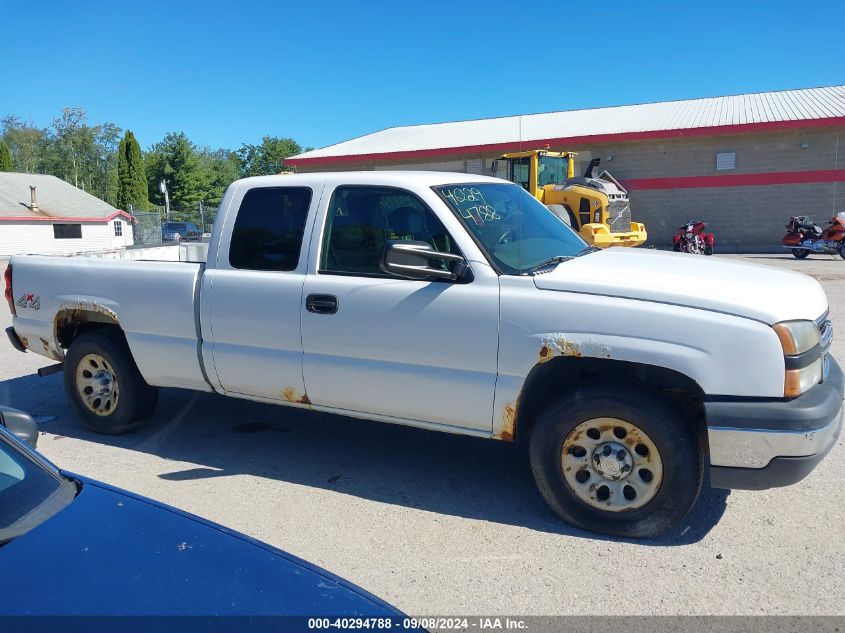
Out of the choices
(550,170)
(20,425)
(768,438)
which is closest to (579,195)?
(550,170)

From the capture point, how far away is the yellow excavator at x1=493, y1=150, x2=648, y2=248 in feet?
57.0

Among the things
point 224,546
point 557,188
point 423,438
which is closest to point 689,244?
point 557,188

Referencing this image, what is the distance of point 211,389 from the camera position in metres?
5.01

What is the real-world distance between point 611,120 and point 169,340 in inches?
1032

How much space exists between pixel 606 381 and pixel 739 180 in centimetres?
2308

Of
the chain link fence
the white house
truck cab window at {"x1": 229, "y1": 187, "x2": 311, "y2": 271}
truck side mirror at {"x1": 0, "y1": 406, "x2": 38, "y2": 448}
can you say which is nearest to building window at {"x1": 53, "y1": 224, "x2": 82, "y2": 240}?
the white house

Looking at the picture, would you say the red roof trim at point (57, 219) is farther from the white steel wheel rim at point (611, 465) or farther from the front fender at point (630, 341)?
the white steel wheel rim at point (611, 465)

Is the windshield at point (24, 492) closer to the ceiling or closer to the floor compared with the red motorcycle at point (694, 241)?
closer to the floor

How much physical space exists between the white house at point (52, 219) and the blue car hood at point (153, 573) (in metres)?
43.2

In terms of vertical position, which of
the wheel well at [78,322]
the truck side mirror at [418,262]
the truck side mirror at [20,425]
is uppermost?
the truck side mirror at [418,262]

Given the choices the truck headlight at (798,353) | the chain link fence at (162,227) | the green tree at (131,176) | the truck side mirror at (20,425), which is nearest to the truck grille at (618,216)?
the truck headlight at (798,353)

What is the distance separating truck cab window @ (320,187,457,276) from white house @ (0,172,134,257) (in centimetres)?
4126

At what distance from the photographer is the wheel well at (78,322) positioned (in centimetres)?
539

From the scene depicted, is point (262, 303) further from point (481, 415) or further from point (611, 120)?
point (611, 120)
